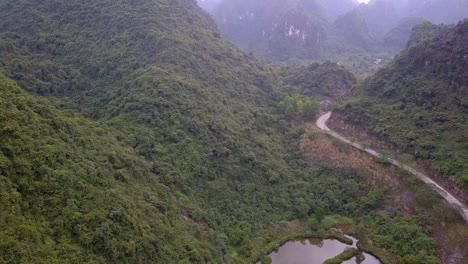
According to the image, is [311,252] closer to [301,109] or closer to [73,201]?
[73,201]

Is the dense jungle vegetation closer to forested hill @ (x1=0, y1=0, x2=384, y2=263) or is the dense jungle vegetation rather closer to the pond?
forested hill @ (x1=0, y1=0, x2=384, y2=263)

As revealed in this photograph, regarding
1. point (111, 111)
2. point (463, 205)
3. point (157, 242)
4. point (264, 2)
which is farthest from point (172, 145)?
point (264, 2)

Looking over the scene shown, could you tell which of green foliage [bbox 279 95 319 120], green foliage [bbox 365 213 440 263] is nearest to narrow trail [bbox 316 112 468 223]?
green foliage [bbox 279 95 319 120]

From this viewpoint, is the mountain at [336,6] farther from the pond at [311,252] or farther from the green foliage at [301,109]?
the pond at [311,252]

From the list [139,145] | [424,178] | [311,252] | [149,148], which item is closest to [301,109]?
[424,178]

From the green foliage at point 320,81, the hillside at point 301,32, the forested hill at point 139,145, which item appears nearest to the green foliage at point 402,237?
the forested hill at point 139,145

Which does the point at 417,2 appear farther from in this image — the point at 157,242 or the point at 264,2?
the point at 157,242
